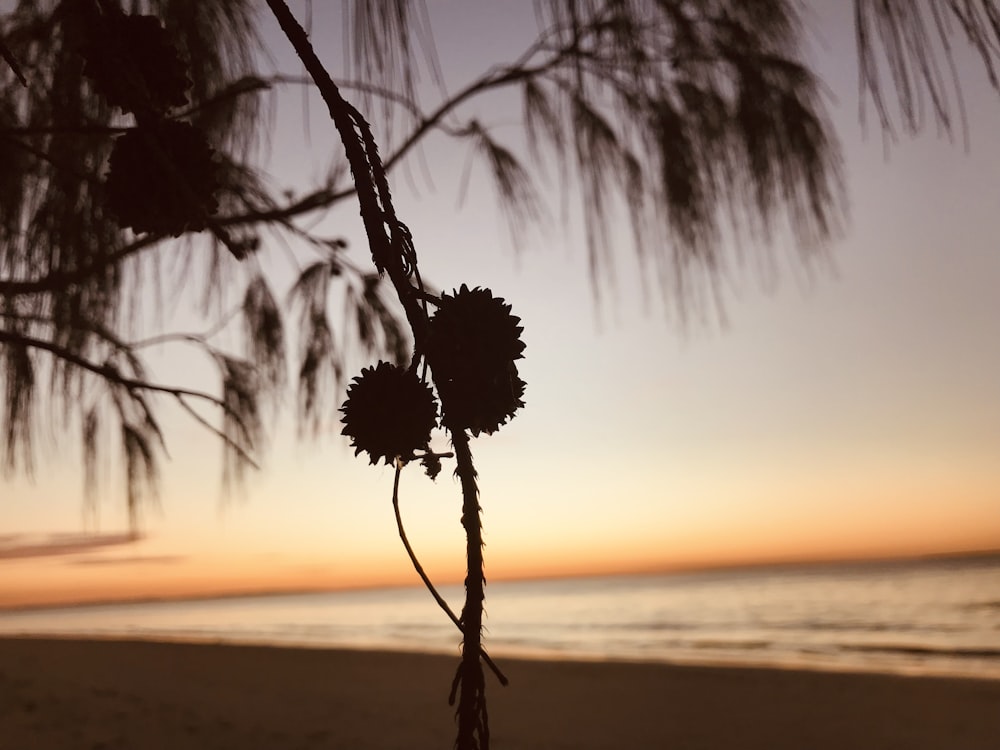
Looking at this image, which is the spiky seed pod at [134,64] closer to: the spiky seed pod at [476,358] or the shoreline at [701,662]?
the spiky seed pod at [476,358]

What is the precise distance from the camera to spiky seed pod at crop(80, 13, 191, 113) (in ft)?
1.55

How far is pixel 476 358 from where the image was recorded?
0.91 ft

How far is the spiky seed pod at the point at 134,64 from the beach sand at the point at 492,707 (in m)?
2.58

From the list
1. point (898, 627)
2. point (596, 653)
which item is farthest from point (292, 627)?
point (898, 627)

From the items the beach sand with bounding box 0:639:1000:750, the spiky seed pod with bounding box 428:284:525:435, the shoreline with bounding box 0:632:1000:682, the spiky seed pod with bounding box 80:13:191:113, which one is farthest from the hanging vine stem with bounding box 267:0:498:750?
the shoreline with bounding box 0:632:1000:682

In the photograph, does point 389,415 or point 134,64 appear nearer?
point 389,415

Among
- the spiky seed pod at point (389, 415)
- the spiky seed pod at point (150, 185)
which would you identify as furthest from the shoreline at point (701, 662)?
the spiky seed pod at point (389, 415)

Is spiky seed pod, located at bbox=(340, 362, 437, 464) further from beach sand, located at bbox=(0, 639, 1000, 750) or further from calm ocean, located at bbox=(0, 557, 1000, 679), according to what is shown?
calm ocean, located at bbox=(0, 557, 1000, 679)

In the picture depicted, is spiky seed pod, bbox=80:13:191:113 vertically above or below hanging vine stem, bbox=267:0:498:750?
above

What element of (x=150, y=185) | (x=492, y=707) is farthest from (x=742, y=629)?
(x=150, y=185)

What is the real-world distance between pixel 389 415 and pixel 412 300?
0.17ft

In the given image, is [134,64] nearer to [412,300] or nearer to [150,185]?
[150,185]

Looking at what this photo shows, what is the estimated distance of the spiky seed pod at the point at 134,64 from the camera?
0.47m

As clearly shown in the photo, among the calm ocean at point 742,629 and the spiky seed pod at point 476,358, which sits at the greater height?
the spiky seed pod at point 476,358
